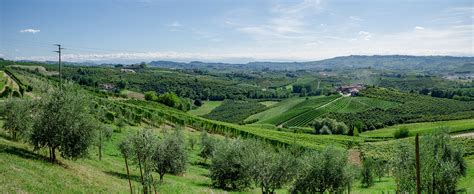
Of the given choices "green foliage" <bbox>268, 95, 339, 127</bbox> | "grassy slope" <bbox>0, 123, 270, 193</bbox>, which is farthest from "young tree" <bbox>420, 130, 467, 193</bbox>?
"green foliage" <bbox>268, 95, 339, 127</bbox>

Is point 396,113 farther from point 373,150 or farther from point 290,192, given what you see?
point 290,192

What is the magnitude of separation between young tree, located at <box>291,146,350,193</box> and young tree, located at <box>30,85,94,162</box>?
994 inches

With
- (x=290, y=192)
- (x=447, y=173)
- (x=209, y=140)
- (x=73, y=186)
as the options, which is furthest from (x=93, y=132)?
(x=447, y=173)

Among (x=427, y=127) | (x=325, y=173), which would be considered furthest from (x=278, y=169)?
(x=427, y=127)

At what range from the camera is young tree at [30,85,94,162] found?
35719mm

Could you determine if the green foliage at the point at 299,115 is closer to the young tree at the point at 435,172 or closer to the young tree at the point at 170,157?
the young tree at the point at 170,157

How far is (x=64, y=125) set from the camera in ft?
118

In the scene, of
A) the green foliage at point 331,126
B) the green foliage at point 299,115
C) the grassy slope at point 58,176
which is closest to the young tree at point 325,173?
the grassy slope at point 58,176

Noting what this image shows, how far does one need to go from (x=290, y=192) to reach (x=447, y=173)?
1786 cm

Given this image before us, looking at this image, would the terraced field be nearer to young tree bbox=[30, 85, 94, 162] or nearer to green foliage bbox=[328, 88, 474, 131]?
green foliage bbox=[328, 88, 474, 131]

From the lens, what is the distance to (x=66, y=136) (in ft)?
118

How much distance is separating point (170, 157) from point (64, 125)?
14442mm

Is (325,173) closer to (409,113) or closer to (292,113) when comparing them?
(292,113)

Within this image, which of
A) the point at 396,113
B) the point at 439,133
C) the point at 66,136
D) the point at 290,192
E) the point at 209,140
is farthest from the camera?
the point at 396,113
